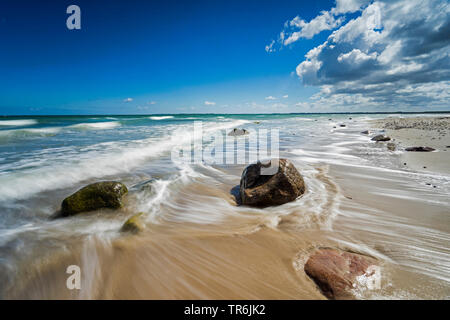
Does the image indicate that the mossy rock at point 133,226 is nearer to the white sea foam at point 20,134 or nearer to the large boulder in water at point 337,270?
the large boulder in water at point 337,270

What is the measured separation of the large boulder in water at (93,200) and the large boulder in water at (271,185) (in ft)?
6.95

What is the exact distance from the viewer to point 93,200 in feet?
9.93

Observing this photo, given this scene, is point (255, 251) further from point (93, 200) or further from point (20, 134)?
point (20, 134)

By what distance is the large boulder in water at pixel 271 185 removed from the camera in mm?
3145

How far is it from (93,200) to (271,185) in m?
2.89

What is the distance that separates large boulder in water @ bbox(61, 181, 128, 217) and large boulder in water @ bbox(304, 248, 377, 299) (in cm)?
290

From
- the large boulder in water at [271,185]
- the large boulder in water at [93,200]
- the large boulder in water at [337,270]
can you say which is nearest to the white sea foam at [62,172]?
the large boulder in water at [93,200]

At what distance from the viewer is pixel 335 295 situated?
1530mm

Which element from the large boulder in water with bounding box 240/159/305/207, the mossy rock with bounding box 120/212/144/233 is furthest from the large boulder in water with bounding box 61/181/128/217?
the large boulder in water with bounding box 240/159/305/207

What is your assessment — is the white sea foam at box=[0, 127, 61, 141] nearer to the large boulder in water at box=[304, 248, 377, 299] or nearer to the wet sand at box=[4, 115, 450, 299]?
the wet sand at box=[4, 115, 450, 299]

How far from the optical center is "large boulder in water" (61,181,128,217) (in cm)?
297
